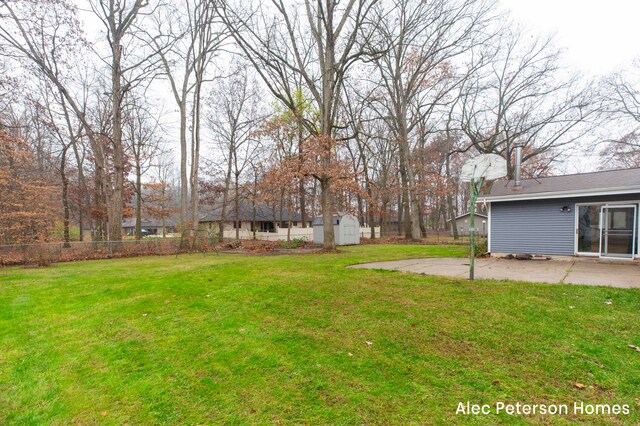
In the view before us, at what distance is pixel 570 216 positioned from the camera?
957cm

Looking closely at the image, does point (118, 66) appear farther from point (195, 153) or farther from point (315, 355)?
point (315, 355)

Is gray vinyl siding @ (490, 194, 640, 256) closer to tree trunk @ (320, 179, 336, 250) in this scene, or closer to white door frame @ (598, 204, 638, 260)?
white door frame @ (598, 204, 638, 260)

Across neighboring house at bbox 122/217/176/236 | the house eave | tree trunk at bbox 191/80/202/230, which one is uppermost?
tree trunk at bbox 191/80/202/230

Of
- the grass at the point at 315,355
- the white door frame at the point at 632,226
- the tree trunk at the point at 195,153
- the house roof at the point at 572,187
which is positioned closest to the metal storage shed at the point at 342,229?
the tree trunk at the point at 195,153

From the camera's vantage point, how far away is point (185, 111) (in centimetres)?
1602

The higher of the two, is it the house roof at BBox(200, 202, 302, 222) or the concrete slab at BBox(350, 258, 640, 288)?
the house roof at BBox(200, 202, 302, 222)

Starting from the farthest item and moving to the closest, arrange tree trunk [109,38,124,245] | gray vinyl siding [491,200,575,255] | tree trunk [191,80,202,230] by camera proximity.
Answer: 1. tree trunk [191,80,202,230]
2. tree trunk [109,38,124,245]
3. gray vinyl siding [491,200,575,255]

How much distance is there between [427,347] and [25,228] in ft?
67.1

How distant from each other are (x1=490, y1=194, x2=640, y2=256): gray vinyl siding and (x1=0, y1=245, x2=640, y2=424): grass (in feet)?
18.4

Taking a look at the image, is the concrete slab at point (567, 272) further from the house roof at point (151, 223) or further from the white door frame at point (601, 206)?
the house roof at point (151, 223)

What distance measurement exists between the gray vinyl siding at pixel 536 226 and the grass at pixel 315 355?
5.61 m

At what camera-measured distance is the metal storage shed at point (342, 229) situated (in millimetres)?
19906

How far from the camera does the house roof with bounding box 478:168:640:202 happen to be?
28.7ft

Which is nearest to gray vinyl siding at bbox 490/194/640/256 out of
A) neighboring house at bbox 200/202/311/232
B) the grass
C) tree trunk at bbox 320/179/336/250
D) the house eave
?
the house eave
